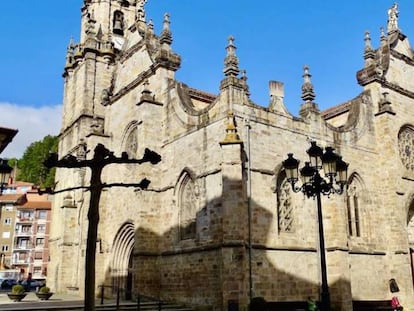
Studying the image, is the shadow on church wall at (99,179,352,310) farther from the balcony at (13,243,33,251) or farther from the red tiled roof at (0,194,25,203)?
the balcony at (13,243,33,251)

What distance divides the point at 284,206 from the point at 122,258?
8693 millimetres

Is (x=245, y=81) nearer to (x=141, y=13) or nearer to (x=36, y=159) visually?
(x=141, y=13)

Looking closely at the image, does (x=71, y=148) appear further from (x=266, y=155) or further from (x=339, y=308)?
(x=339, y=308)

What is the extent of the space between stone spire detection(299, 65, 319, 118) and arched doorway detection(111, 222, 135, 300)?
9980mm

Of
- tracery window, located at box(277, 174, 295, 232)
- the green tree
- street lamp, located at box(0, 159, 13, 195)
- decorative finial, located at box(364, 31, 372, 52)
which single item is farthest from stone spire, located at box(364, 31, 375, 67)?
the green tree

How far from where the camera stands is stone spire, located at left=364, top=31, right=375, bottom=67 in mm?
25261

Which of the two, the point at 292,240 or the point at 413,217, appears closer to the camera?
the point at 292,240

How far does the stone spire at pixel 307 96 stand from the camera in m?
21.6

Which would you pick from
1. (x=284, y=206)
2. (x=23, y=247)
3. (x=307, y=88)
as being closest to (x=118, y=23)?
(x=307, y=88)

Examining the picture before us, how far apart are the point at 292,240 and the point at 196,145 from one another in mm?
5415

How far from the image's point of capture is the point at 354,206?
2261cm

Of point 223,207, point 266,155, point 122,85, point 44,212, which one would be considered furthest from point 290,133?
point 44,212

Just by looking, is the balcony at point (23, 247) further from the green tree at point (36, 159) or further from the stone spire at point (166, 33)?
the stone spire at point (166, 33)

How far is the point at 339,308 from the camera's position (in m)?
18.9
